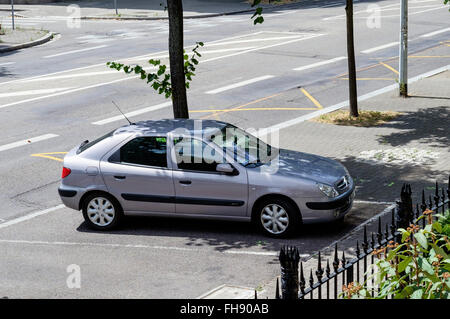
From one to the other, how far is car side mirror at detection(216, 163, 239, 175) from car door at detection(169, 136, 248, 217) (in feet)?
0.13

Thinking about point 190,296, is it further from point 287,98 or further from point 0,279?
point 287,98

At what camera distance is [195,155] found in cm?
1089

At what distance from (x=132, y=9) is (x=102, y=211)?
114 ft

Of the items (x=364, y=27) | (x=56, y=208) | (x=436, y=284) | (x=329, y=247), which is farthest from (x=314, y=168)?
(x=364, y=27)

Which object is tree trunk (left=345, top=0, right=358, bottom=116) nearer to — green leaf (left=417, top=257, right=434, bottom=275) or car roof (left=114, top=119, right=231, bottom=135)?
→ car roof (left=114, top=119, right=231, bottom=135)

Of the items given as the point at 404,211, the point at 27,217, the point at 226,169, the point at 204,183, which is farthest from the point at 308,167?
the point at 27,217

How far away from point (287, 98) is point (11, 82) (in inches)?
356

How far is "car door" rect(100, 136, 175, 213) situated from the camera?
1098 centimetres

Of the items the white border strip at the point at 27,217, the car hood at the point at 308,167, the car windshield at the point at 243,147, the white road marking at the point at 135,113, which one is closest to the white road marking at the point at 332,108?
the white road marking at the point at 135,113

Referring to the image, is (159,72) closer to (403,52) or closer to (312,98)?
(312,98)

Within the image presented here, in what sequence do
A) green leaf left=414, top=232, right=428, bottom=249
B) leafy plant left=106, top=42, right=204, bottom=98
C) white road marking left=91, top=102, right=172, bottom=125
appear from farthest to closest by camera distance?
white road marking left=91, top=102, right=172, bottom=125, leafy plant left=106, top=42, right=204, bottom=98, green leaf left=414, top=232, right=428, bottom=249

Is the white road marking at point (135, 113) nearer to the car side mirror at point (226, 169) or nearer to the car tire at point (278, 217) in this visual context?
the car side mirror at point (226, 169)

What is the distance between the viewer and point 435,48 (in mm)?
28328

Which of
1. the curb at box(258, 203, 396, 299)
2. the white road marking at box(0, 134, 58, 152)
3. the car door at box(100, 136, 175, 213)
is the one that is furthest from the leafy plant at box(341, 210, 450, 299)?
the white road marking at box(0, 134, 58, 152)
